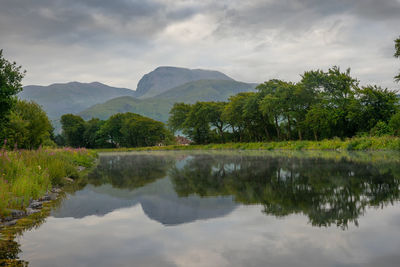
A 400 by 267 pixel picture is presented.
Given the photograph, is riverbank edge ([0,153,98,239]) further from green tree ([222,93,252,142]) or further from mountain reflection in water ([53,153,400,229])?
green tree ([222,93,252,142])

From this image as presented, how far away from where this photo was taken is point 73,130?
4811 inches

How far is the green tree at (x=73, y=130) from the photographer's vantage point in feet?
405

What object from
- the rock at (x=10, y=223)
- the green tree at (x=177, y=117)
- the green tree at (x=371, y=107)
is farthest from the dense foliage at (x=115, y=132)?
the rock at (x=10, y=223)

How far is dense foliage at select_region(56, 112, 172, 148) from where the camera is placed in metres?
114

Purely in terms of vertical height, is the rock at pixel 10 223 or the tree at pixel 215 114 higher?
the tree at pixel 215 114

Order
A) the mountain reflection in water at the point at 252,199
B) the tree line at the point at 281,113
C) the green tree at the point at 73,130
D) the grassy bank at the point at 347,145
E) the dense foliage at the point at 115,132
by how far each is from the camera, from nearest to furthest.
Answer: the mountain reflection in water at the point at 252,199 → the tree line at the point at 281,113 → the grassy bank at the point at 347,145 → the dense foliage at the point at 115,132 → the green tree at the point at 73,130

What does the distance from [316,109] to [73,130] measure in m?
94.5

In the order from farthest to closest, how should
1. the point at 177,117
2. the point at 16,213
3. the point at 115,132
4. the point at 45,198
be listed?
1. the point at 115,132
2. the point at 177,117
3. the point at 45,198
4. the point at 16,213

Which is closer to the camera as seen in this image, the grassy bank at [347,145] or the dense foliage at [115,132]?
the grassy bank at [347,145]

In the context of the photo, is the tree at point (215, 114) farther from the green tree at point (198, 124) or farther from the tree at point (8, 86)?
the tree at point (8, 86)

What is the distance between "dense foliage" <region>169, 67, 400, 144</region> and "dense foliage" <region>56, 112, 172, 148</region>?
41.6 meters

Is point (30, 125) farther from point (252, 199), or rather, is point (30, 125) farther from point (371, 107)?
point (371, 107)

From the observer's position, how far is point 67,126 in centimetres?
12494

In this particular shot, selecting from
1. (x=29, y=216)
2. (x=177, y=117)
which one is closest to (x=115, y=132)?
(x=177, y=117)
